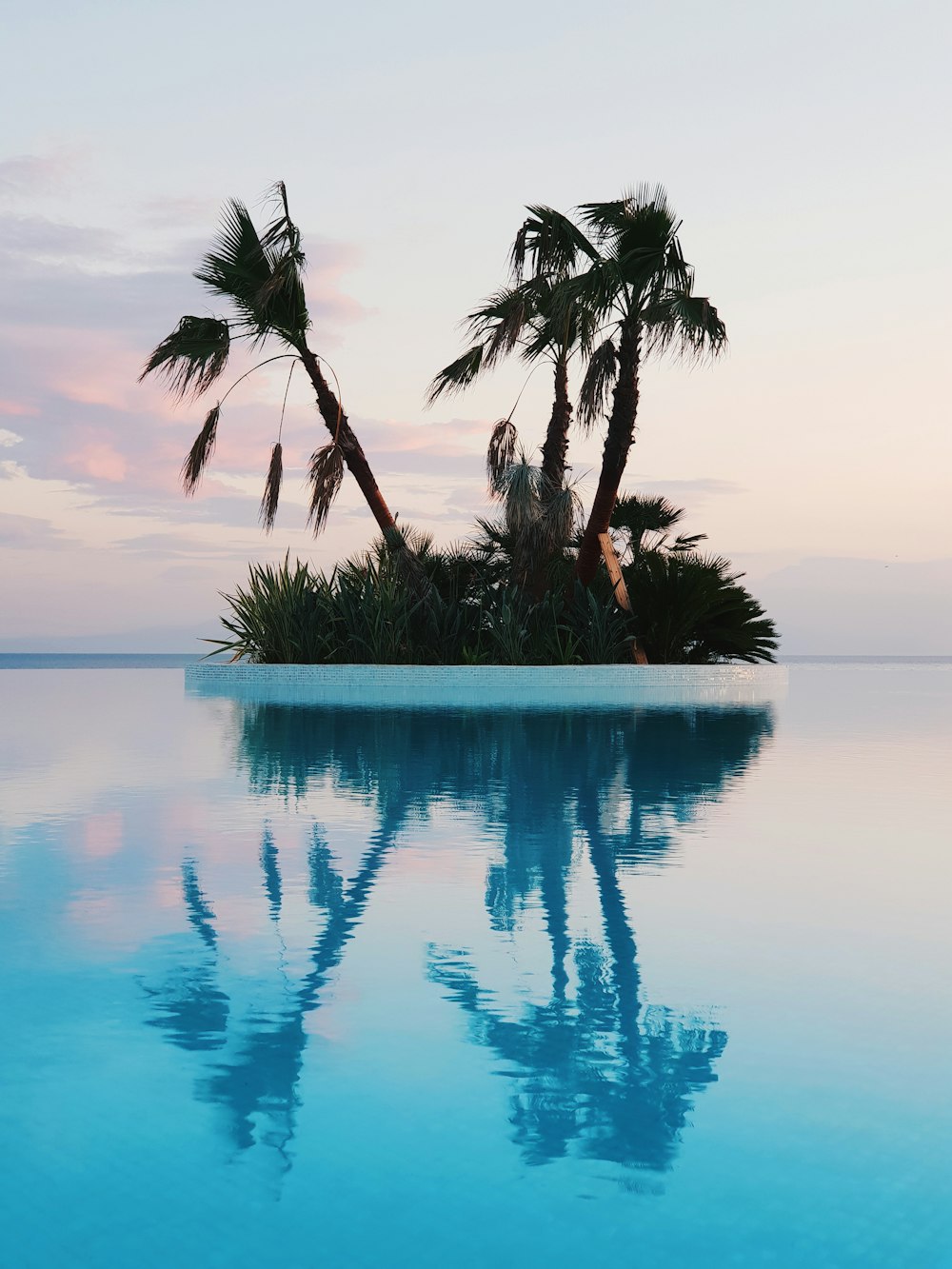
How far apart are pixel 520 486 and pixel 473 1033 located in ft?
48.5

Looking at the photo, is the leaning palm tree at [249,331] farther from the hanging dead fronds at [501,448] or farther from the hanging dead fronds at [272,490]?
the hanging dead fronds at [501,448]

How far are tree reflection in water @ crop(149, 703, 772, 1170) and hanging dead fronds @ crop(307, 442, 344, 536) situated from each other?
789cm

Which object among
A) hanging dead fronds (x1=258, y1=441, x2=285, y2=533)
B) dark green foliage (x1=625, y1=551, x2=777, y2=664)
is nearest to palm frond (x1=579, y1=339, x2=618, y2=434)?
dark green foliage (x1=625, y1=551, x2=777, y2=664)

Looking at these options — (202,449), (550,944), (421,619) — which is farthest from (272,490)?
(550,944)

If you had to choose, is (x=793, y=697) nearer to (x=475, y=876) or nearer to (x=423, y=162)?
(x=423, y=162)

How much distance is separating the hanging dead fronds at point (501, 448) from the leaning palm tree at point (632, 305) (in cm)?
169

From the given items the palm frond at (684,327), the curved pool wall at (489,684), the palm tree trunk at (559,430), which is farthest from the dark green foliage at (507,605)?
the palm frond at (684,327)

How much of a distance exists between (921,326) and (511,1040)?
22864 mm

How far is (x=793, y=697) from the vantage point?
19391 millimetres

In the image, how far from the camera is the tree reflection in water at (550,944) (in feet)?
9.12

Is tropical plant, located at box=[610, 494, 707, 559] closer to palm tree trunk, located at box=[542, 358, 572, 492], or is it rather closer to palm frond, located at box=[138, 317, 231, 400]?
palm tree trunk, located at box=[542, 358, 572, 492]

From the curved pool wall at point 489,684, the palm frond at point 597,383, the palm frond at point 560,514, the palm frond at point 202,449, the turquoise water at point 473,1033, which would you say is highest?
the palm frond at point 597,383

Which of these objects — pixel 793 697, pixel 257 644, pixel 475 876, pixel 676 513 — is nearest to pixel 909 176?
pixel 676 513

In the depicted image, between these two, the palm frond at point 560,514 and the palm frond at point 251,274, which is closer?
the palm frond at point 560,514
